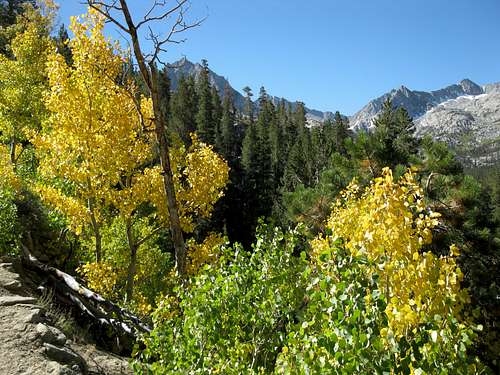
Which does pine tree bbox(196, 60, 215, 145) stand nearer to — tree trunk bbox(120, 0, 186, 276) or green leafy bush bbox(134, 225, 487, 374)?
tree trunk bbox(120, 0, 186, 276)

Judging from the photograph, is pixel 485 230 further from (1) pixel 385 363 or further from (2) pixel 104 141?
(2) pixel 104 141

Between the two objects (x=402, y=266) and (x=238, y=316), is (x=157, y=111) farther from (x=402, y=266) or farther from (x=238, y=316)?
(x=402, y=266)

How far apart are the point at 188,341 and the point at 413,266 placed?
230 cm

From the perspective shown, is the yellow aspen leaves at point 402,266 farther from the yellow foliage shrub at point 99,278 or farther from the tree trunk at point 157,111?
the yellow foliage shrub at point 99,278

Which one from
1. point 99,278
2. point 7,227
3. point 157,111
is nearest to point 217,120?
point 99,278

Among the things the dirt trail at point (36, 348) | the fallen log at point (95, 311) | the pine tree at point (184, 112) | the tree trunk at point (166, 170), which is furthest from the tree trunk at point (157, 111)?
the pine tree at point (184, 112)

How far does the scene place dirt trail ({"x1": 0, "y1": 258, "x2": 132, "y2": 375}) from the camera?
4.52 metres

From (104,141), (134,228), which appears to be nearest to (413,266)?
(104,141)

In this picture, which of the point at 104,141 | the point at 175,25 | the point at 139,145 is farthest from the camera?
the point at 139,145

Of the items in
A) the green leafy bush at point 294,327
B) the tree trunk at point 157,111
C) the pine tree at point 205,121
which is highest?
the pine tree at point 205,121

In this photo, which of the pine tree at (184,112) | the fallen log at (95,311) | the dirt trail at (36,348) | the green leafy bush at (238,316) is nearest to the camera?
the green leafy bush at (238,316)

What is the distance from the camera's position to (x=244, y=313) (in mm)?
4332

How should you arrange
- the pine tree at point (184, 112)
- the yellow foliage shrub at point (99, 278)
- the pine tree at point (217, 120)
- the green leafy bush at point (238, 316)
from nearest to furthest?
the green leafy bush at point (238, 316) → the yellow foliage shrub at point (99, 278) → the pine tree at point (217, 120) → the pine tree at point (184, 112)

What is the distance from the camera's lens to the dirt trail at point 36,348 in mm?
4520
